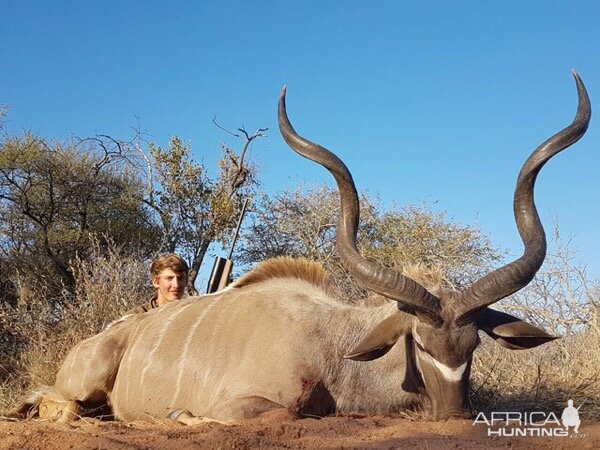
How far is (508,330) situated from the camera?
3.38 metres

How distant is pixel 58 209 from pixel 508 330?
317 inches

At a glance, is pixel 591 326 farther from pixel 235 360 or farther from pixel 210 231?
pixel 210 231

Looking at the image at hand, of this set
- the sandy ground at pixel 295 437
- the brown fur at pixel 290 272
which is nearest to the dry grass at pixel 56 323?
the brown fur at pixel 290 272

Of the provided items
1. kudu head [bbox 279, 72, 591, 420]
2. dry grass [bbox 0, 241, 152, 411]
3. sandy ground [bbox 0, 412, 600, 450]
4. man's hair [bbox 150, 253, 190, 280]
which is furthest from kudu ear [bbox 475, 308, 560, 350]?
dry grass [bbox 0, 241, 152, 411]

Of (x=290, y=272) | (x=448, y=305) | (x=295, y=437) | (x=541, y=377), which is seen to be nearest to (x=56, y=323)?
(x=290, y=272)

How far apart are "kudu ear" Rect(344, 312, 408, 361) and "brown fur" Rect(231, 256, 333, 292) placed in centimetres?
73

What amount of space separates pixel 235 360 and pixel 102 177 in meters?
7.68

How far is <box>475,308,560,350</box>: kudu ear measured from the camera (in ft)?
11.0

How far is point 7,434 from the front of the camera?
2.38 meters

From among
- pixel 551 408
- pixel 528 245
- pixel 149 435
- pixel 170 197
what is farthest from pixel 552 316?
pixel 170 197

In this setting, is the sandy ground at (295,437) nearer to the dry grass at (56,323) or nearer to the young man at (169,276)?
the young man at (169,276)

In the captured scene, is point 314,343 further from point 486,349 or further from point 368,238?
point 368,238

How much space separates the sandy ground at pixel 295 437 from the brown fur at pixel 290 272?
132 cm

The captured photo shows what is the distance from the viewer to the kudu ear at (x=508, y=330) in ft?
11.0
